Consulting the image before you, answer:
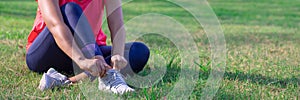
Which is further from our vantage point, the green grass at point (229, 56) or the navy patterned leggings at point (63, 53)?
the navy patterned leggings at point (63, 53)

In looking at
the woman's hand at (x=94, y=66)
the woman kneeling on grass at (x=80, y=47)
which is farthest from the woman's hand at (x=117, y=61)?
the woman's hand at (x=94, y=66)


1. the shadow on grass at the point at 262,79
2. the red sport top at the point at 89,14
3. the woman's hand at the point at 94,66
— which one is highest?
the red sport top at the point at 89,14

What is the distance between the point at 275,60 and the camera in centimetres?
464

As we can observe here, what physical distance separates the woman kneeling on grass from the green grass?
104 millimetres

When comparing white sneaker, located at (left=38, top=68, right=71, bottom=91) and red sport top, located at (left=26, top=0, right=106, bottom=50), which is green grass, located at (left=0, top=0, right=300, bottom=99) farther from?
red sport top, located at (left=26, top=0, right=106, bottom=50)

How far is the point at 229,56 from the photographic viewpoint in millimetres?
4828

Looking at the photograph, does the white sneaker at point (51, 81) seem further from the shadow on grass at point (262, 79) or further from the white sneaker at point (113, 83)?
the shadow on grass at point (262, 79)

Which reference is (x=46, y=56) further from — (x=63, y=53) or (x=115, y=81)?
(x=115, y=81)

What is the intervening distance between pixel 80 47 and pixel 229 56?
6.11 feet

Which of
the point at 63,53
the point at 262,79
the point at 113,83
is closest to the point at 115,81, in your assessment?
the point at 113,83

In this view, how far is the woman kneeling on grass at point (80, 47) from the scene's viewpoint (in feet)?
10.5

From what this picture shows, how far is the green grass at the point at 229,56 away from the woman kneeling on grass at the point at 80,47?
0.10 meters

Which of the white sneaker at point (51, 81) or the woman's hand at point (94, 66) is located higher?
the woman's hand at point (94, 66)

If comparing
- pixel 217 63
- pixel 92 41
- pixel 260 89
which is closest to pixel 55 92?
pixel 92 41
